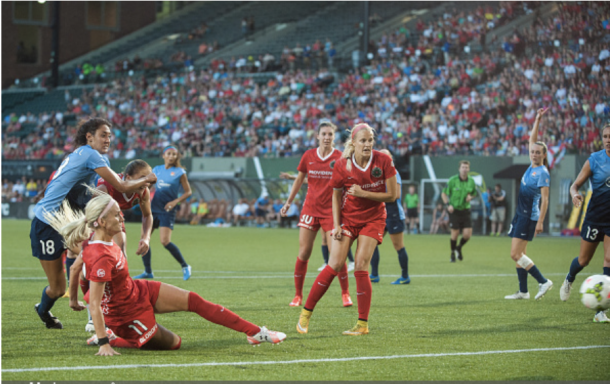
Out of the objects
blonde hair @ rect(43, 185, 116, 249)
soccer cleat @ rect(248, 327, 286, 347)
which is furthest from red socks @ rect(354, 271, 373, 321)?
blonde hair @ rect(43, 185, 116, 249)

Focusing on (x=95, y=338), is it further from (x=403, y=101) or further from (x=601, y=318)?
(x=403, y=101)

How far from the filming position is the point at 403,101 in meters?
30.7

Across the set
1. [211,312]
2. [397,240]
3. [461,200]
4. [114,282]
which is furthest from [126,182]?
[461,200]

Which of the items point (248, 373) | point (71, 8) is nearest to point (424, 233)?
point (248, 373)

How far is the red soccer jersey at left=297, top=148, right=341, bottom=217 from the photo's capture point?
900 cm

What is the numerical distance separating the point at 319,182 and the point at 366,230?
83.3 inches

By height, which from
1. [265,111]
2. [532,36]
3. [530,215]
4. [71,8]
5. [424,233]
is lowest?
[424,233]

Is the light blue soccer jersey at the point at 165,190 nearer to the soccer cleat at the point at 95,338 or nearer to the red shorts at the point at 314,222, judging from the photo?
the red shorts at the point at 314,222

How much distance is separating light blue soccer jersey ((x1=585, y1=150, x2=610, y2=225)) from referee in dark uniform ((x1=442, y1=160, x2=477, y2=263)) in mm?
7982

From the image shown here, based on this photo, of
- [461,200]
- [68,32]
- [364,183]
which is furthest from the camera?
[68,32]

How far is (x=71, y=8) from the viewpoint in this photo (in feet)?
184

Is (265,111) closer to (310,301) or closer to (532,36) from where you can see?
(532,36)

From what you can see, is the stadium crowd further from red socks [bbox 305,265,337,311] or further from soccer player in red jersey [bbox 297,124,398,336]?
red socks [bbox 305,265,337,311]

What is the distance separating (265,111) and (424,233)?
1127 cm
